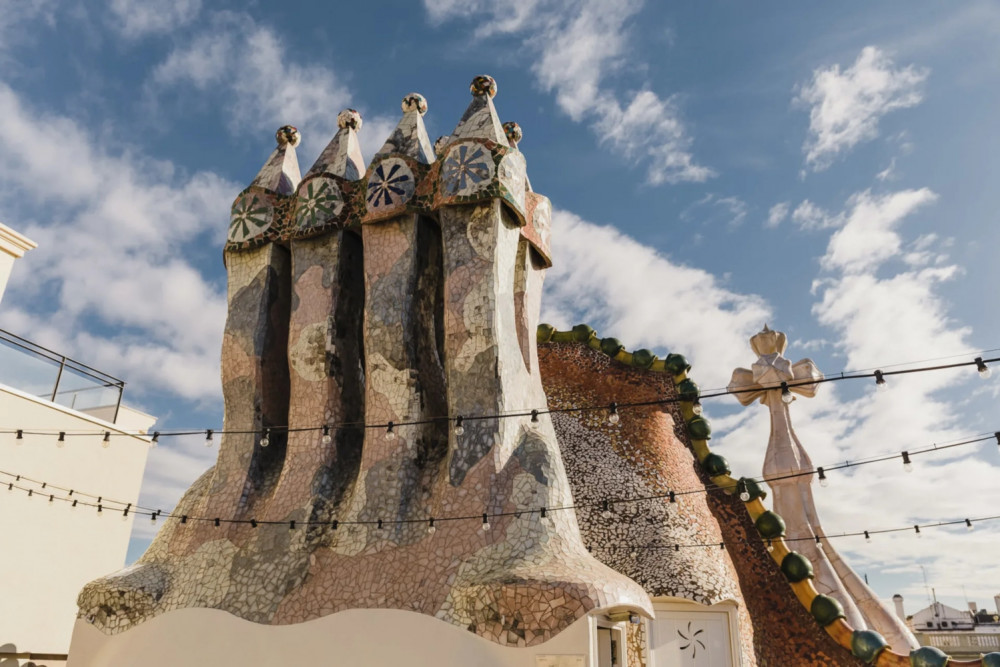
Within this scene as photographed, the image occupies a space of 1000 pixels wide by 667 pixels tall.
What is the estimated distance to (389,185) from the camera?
8602 millimetres

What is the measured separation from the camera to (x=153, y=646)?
752 cm

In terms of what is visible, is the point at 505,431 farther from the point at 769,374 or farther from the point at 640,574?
the point at 769,374

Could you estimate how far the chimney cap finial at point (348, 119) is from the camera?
10070mm

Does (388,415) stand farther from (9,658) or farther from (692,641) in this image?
(9,658)

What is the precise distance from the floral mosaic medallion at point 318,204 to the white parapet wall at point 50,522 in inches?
194

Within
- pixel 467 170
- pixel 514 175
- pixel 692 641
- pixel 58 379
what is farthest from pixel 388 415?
pixel 58 379

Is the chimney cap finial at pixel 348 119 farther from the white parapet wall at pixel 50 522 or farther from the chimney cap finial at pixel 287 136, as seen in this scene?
the white parapet wall at pixel 50 522

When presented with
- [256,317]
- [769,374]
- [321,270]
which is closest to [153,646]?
[256,317]

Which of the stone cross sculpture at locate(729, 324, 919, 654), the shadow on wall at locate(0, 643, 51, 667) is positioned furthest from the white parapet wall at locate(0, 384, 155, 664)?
the stone cross sculpture at locate(729, 324, 919, 654)

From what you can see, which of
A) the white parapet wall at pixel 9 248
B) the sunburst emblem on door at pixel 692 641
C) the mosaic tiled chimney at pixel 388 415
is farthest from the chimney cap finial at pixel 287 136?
the sunburst emblem on door at pixel 692 641

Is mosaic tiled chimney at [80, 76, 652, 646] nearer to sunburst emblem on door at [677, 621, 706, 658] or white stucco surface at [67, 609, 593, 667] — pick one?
white stucco surface at [67, 609, 593, 667]

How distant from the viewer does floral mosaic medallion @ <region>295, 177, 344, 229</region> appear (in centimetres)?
899

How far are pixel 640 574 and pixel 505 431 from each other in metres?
2.69

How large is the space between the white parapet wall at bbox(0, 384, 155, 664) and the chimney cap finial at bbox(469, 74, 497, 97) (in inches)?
299
